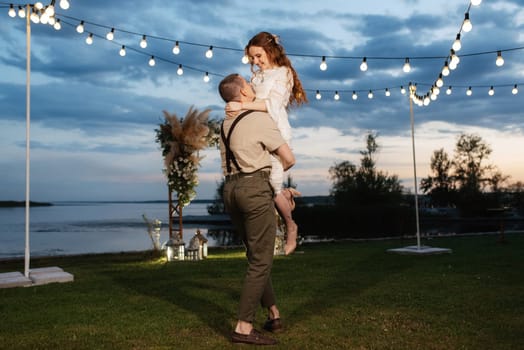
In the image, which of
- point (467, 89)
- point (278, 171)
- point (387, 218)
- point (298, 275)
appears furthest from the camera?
point (387, 218)

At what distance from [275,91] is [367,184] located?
41105 mm

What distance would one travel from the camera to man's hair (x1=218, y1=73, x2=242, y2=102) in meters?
3.47

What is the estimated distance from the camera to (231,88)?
347cm

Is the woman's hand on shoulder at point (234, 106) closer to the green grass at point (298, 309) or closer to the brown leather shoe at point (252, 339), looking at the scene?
the brown leather shoe at point (252, 339)

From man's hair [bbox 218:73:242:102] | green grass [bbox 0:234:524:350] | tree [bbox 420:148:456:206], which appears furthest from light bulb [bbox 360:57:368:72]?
tree [bbox 420:148:456:206]

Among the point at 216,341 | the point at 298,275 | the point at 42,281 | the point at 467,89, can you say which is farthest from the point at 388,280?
the point at 467,89

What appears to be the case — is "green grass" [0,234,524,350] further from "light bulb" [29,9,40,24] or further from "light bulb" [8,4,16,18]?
"light bulb" [8,4,16,18]

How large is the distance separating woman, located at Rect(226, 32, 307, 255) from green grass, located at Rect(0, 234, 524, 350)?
96 centimetres

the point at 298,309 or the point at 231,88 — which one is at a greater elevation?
the point at 231,88

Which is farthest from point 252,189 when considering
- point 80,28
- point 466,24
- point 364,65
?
point 364,65

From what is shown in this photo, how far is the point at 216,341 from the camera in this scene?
3.53 m

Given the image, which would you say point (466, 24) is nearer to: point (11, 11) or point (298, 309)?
point (298, 309)

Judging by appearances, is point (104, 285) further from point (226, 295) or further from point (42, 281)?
point (226, 295)

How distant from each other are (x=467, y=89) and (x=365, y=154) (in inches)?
1276
